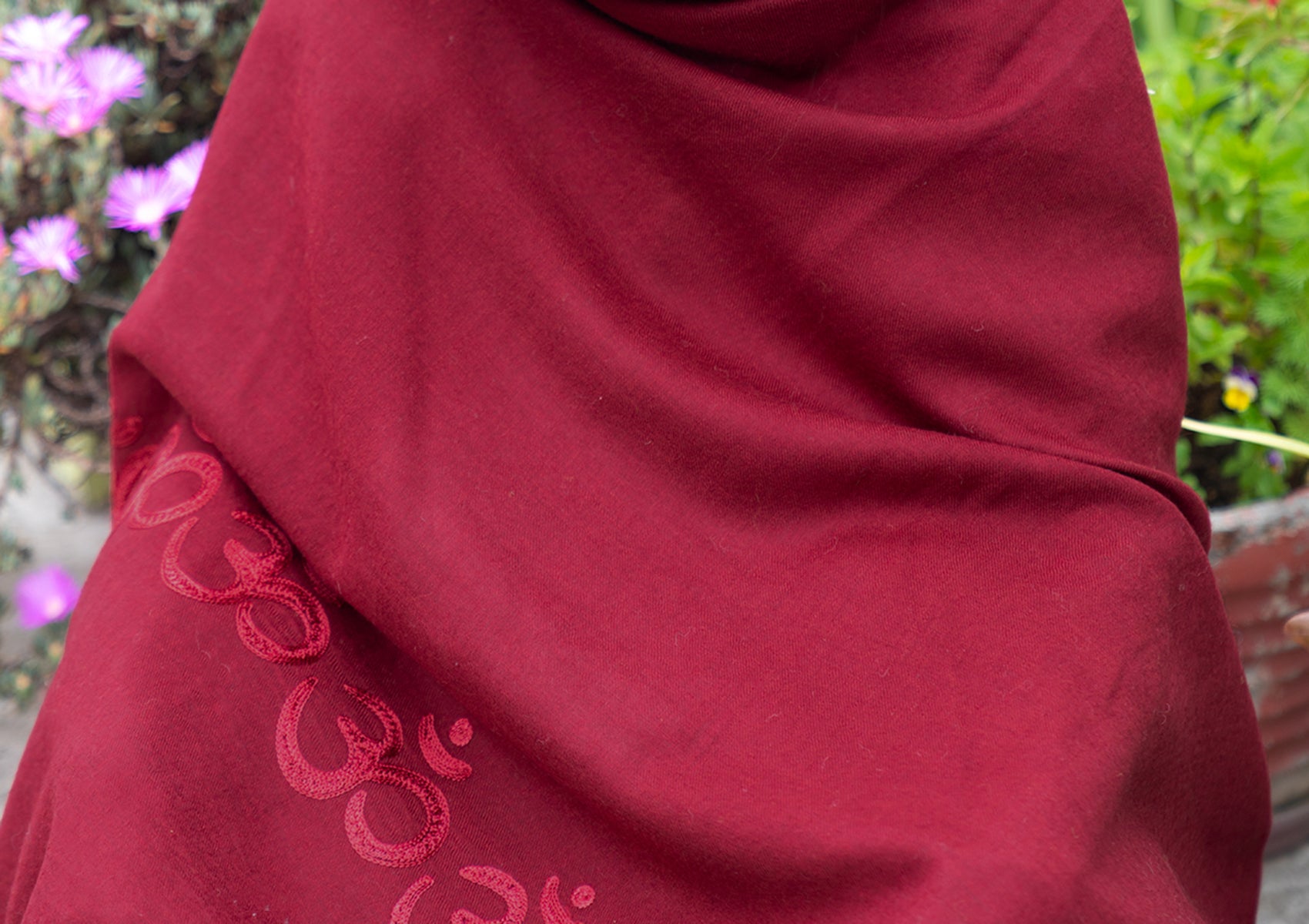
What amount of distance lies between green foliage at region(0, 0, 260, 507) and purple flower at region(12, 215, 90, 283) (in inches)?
1.1

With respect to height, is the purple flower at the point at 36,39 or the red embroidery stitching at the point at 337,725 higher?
the purple flower at the point at 36,39

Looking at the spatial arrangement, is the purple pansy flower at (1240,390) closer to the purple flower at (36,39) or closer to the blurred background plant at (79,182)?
the blurred background plant at (79,182)

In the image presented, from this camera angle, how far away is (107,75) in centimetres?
151

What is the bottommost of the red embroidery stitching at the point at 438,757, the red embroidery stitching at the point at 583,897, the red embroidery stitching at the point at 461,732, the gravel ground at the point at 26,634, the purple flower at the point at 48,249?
the gravel ground at the point at 26,634

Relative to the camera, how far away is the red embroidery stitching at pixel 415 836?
82cm

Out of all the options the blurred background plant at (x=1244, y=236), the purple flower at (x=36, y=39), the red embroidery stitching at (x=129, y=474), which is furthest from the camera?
the purple flower at (x=36, y=39)

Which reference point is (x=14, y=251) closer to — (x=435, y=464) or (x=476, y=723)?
(x=435, y=464)

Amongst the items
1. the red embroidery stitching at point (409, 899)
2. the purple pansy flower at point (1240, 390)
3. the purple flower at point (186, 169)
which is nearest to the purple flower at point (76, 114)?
the purple flower at point (186, 169)

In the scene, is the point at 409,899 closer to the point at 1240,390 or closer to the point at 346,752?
the point at 346,752

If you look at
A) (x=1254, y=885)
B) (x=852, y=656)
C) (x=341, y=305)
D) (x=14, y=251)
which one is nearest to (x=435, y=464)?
(x=341, y=305)

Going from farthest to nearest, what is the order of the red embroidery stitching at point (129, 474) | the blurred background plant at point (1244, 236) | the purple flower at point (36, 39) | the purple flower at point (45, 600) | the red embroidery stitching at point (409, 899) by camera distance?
1. the purple flower at point (45, 600)
2. the purple flower at point (36, 39)
3. the blurred background plant at point (1244, 236)
4. the red embroidery stitching at point (129, 474)
5. the red embroidery stitching at point (409, 899)

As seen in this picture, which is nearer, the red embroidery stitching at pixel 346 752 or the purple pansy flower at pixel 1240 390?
the red embroidery stitching at pixel 346 752

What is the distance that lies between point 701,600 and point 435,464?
25 centimetres

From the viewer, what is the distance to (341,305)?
3.02 ft
